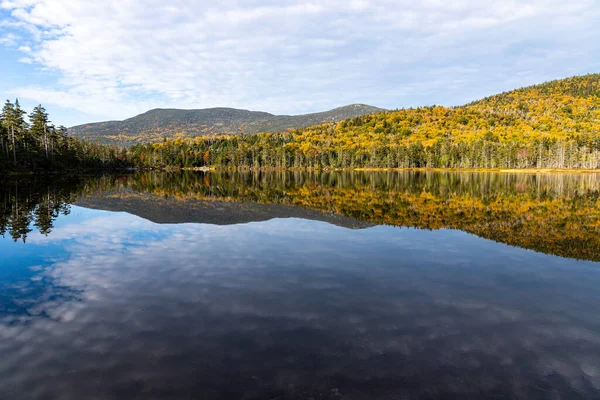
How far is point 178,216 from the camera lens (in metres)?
26.4

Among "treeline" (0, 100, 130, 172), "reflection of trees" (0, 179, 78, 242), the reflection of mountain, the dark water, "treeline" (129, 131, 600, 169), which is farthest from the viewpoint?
"treeline" (129, 131, 600, 169)

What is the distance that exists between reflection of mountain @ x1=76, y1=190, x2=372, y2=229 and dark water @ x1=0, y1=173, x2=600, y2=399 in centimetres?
402

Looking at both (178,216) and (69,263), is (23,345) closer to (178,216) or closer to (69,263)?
(69,263)

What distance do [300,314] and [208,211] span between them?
21.3m

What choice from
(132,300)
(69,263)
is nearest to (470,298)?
(132,300)

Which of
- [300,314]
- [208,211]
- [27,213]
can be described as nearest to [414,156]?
[208,211]

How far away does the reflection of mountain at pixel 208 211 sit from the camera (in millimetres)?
24766

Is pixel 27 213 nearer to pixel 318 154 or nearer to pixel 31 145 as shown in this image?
pixel 31 145

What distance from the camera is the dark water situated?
21.6 feet

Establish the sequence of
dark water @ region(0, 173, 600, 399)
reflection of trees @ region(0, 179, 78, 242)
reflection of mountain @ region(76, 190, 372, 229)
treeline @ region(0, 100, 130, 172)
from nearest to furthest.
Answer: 1. dark water @ region(0, 173, 600, 399)
2. reflection of trees @ region(0, 179, 78, 242)
3. reflection of mountain @ region(76, 190, 372, 229)
4. treeline @ region(0, 100, 130, 172)

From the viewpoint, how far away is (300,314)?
372 inches

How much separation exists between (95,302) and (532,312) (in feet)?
39.8

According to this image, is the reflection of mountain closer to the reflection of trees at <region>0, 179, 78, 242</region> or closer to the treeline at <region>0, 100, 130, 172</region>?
the reflection of trees at <region>0, 179, 78, 242</region>

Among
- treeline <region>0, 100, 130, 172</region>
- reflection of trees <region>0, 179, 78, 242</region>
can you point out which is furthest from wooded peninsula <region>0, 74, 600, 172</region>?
reflection of trees <region>0, 179, 78, 242</region>
